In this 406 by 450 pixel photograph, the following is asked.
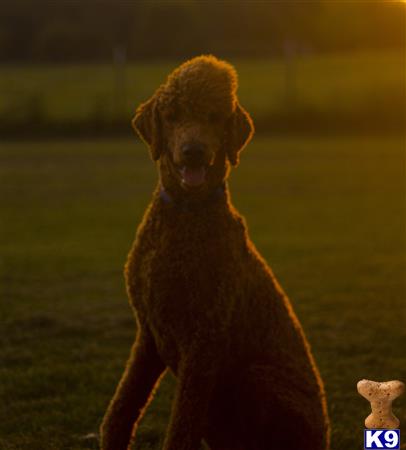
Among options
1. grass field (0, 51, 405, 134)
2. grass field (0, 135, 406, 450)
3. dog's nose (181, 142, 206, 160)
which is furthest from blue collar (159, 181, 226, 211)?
grass field (0, 51, 405, 134)

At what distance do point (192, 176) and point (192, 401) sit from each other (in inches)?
30.0

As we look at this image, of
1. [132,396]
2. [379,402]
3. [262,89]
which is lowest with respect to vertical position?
[132,396]

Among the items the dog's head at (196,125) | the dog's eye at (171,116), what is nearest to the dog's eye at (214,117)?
the dog's head at (196,125)

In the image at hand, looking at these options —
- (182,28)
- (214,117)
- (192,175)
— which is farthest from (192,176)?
(182,28)

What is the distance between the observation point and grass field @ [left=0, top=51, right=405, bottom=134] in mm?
25578

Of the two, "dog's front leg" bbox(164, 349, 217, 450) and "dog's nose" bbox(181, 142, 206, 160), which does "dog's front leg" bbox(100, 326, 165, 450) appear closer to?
"dog's front leg" bbox(164, 349, 217, 450)

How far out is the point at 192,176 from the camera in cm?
346

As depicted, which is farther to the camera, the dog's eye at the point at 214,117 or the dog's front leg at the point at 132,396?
the dog's front leg at the point at 132,396

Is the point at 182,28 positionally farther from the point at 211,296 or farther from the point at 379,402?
the point at 379,402

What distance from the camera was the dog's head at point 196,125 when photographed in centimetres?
346

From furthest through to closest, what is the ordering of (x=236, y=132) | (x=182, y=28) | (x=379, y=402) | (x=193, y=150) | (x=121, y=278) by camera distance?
(x=182, y=28) < (x=121, y=278) < (x=236, y=132) < (x=193, y=150) < (x=379, y=402)

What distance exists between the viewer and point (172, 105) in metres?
3.54

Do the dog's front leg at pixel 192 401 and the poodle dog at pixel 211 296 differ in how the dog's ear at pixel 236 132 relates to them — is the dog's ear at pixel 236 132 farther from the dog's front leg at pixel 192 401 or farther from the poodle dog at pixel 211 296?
the dog's front leg at pixel 192 401

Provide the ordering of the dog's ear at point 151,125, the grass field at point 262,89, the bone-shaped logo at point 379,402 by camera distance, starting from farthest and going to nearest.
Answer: the grass field at point 262,89 < the dog's ear at point 151,125 < the bone-shaped logo at point 379,402
